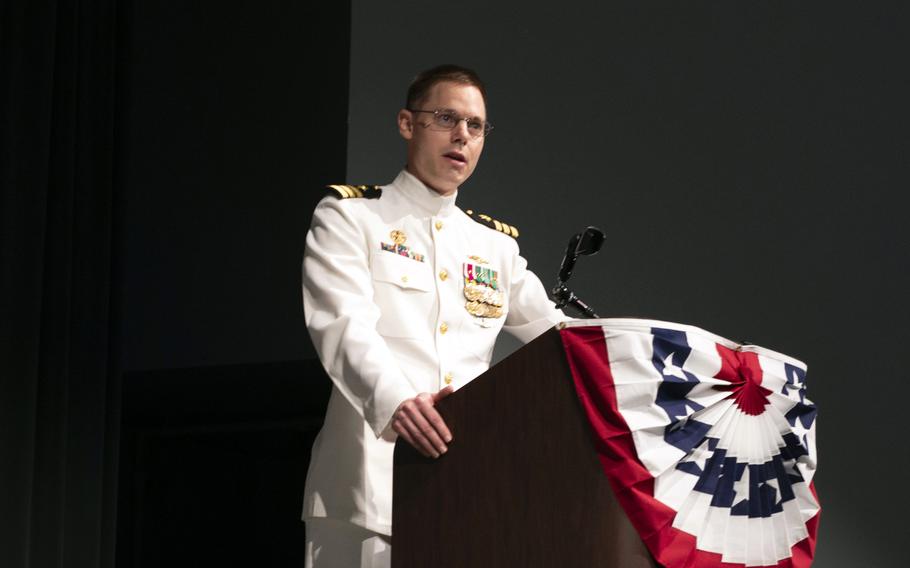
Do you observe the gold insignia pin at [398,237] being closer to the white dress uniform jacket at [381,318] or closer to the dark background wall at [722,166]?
the white dress uniform jacket at [381,318]

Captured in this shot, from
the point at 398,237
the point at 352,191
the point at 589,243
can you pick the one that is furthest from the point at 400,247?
the point at 589,243

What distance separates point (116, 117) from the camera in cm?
305

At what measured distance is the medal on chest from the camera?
1931 mm

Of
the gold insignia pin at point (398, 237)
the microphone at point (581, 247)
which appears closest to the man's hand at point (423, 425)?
the microphone at point (581, 247)

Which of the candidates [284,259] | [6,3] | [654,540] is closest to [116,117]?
[6,3]

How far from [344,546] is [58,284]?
1.43m

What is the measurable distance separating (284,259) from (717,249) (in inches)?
50.6

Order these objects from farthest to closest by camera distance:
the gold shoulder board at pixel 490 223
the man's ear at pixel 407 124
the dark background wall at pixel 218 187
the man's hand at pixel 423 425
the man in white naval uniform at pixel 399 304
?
the dark background wall at pixel 218 187 → the gold shoulder board at pixel 490 223 → the man's ear at pixel 407 124 → the man in white naval uniform at pixel 399 304 → the man's hand at pixel 423 425

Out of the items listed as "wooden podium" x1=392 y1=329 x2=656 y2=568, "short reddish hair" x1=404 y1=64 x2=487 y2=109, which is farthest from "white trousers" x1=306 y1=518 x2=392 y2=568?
"short reddish hair" x1=404 y1=64 x2=487 y2=109

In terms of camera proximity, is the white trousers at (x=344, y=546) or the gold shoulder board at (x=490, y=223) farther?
the gold shoulder board at (x=490, y=223)

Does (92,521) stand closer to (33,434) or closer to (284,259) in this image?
(33,434)

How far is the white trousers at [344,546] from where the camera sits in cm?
172

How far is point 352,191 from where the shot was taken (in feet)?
6.31

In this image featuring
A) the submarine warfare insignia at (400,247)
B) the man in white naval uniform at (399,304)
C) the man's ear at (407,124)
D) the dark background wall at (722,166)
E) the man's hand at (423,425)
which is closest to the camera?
the man's hand at (423,425)
